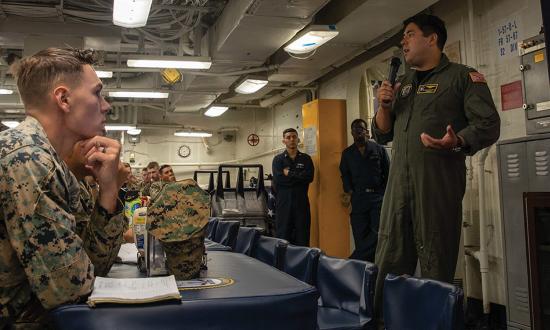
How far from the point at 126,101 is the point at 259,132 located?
331 cm

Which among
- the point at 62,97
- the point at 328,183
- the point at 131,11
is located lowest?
the point at 328,183

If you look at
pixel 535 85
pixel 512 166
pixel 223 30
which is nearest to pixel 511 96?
pixel 535 85

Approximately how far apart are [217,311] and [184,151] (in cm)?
1257

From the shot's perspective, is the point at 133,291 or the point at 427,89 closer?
the point at 133,291

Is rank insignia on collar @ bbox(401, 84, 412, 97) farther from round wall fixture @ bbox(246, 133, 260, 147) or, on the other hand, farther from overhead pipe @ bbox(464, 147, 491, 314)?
round wall fixture @ bbox(246, 133, 260, 147)

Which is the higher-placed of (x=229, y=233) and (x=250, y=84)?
(x=250, y=84)

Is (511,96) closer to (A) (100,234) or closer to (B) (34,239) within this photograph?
(A) (100,234)

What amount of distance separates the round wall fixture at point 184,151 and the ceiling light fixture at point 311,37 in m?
7.78

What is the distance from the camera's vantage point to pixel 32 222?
1.01m

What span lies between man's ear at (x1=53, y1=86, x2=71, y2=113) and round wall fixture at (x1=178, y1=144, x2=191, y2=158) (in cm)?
1222

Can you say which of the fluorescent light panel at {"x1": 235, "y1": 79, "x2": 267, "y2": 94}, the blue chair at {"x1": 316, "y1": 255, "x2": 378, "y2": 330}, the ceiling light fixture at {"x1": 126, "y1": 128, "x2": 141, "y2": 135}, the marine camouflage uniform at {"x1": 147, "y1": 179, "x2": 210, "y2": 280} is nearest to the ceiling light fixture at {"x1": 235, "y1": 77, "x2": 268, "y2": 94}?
the fluorescent light panel at {"x1": 235, "y1": 79, "x2": 267, "y2": 94}

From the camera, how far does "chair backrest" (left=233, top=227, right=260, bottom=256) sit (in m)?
3.22

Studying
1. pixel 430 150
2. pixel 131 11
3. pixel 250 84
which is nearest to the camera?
pixel 430 150

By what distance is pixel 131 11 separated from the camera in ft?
16.3
